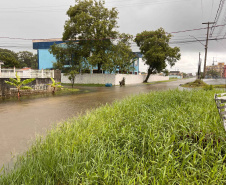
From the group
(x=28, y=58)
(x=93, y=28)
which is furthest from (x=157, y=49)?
(x=28, y=58)

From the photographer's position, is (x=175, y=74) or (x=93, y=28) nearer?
(x=93, y=28)

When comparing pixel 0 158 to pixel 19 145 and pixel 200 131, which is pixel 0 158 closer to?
pixel 19 145

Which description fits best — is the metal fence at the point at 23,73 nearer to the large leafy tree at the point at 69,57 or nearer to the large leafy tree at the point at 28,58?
the large leafy tree at the point at 69,57

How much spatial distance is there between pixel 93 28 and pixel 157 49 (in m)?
16.4

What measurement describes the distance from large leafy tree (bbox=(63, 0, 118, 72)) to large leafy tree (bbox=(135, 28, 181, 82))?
12150mm

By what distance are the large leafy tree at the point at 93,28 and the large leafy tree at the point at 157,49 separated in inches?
478

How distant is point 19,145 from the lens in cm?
379

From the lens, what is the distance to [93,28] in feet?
75.5

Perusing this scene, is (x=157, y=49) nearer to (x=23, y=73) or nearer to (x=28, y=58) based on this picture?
(x=23, y=73)

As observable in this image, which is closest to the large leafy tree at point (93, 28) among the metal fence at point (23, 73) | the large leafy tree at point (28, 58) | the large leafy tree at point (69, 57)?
the large leafy tree at point (69, 57)

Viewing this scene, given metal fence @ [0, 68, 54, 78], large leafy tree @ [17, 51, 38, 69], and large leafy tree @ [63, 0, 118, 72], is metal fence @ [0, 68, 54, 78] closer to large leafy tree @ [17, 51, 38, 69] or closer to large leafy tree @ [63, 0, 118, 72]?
large leafy tree @ [63, 0, 118, 72]

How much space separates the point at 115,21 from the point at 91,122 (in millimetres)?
23153

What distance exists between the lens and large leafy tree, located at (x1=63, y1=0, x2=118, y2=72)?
75.6 ft

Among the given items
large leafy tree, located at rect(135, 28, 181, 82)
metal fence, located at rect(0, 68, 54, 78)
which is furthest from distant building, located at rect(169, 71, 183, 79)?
metal fence, located at rect(0, 68, 54, 78)
